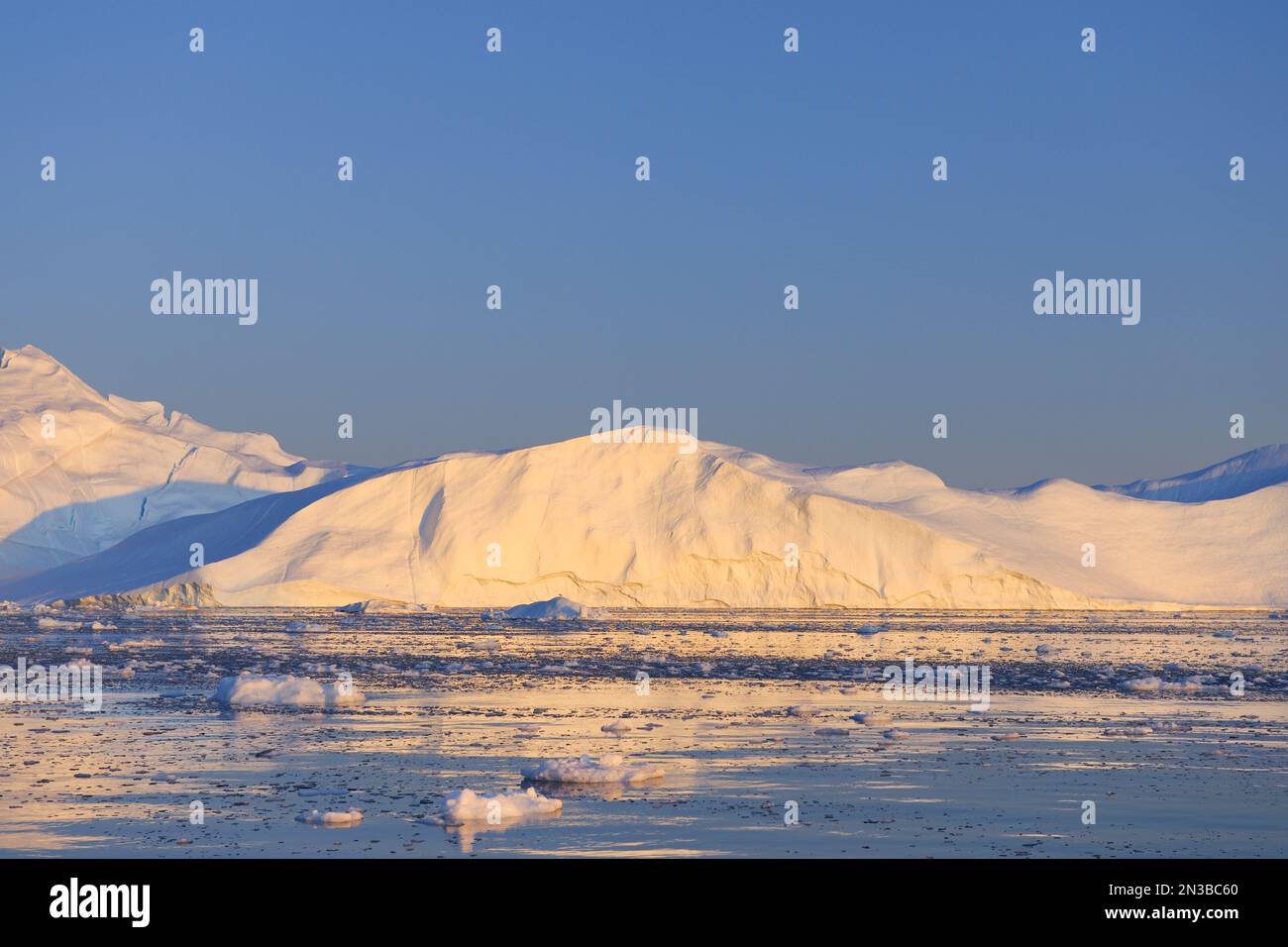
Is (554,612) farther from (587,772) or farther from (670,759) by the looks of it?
(587,772)

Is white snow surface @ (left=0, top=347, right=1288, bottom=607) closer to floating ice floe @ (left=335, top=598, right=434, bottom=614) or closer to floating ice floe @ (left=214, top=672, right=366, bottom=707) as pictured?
floating ice floe @ (left=335, top=598, right=434, bottom=614)

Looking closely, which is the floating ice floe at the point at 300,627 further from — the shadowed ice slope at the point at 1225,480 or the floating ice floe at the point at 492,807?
the shadowed ice slope at the point at 1225,480

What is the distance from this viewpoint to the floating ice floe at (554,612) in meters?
58.4

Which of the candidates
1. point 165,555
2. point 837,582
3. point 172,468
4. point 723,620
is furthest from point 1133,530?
point 172,468

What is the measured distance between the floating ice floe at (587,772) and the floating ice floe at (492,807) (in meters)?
1.31

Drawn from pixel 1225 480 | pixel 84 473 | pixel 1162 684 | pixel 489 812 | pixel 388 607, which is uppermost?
pixel 84 473

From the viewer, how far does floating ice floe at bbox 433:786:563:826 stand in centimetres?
1080

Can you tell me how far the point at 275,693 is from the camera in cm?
1984

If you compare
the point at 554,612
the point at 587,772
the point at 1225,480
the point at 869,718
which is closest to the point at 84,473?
the point at 554,612

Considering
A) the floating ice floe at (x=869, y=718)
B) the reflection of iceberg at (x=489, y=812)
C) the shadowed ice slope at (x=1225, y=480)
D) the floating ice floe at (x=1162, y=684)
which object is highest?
the shadowed ice slope at (x=1225, y=480)

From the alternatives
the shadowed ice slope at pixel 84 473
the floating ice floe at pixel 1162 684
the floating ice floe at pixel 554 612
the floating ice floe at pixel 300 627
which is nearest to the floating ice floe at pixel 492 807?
the floating ice floe at pixel 1162 684

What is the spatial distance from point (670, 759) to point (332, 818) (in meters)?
4.60
